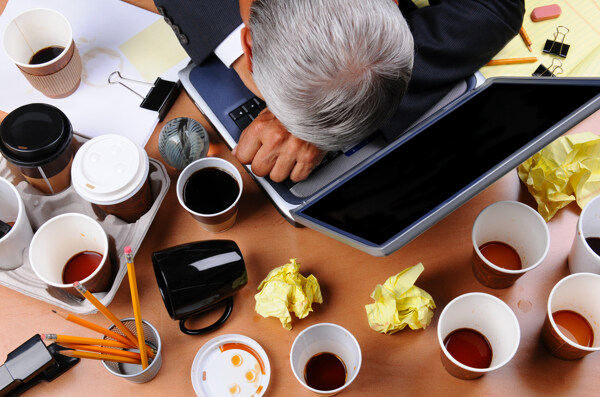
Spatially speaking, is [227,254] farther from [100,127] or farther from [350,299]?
[100,127]

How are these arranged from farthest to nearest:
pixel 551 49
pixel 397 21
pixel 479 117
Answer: pixel 551 49
pixel 479 117
pixel 397 21

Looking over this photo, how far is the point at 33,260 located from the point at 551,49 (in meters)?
0.94

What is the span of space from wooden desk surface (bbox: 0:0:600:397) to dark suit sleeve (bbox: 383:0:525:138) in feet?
0.64

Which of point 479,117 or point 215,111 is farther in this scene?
point 215,111

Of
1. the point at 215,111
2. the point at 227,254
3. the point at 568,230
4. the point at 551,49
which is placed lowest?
the point at 568,230

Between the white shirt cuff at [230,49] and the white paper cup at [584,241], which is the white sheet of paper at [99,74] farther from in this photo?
the white paper cup at [584,241]

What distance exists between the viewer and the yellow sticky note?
1.02m

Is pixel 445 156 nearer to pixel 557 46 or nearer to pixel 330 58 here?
pixel 330 58

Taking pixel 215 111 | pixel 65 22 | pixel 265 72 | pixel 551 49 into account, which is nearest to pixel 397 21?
pixel 265 72

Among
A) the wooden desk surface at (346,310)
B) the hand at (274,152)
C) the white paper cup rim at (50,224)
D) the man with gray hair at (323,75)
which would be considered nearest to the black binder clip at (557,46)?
the wooden desk surface at (346,310)

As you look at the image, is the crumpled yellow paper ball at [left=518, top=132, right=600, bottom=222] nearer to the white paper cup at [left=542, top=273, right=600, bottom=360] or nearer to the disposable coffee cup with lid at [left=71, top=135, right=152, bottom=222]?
the white paper cup at [left=542, top=273, right=600, bottom=360]

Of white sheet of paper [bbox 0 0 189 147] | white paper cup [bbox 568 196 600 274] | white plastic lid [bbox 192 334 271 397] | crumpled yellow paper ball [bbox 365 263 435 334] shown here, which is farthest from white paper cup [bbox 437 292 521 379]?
white sheet of paper [bbox 0 0 189 147]

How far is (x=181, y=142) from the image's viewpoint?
0.91m

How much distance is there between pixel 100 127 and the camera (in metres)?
0.98
